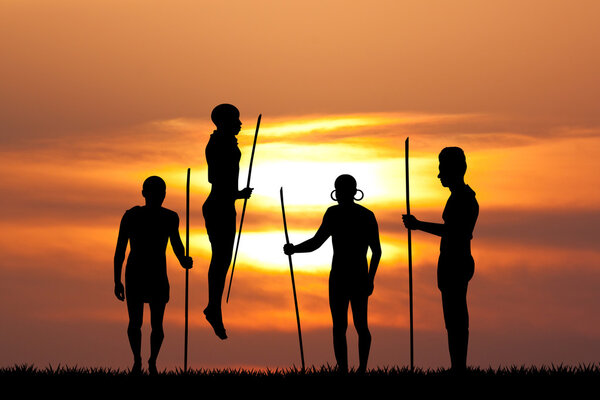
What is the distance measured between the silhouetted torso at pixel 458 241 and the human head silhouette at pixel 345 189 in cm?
150

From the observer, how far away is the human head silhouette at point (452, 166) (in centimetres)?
2217

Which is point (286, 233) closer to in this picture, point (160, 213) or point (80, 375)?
point (160, 213)

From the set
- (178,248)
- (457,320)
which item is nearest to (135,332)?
(178,248)

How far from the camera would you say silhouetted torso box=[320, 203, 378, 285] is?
22.6 metres

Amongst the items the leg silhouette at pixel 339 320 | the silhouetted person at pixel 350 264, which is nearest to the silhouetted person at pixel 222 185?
the silhouetted person at pixel 350 264

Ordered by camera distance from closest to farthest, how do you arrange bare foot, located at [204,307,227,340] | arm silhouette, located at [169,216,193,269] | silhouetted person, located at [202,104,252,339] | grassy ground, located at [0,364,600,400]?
grassy ground, located at [0,364,600,400] → arm silhouette, located at [169,216,193,269] → silhouetted person, located at [202,104,252,339] → bare foot, located at [204,307,227,340]

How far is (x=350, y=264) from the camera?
22641mm

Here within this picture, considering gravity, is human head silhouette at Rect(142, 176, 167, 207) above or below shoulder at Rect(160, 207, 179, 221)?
above

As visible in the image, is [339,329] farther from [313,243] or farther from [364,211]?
[364,211]

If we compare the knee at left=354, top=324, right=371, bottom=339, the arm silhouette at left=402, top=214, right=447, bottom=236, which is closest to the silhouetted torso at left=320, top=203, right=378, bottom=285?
the arm silhouette at left=402, top=214, right=447, bottom=236

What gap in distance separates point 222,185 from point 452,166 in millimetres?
4244

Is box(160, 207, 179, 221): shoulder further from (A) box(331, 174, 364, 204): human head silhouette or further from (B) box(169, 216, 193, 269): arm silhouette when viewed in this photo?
(A) box(331, 174, 364, 204): human head silhouette

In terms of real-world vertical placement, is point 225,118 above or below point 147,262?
above

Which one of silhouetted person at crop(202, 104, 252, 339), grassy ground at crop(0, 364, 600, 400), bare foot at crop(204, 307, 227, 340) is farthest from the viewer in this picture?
Answer: bare foot at crop(204, 307, 227, 340)
